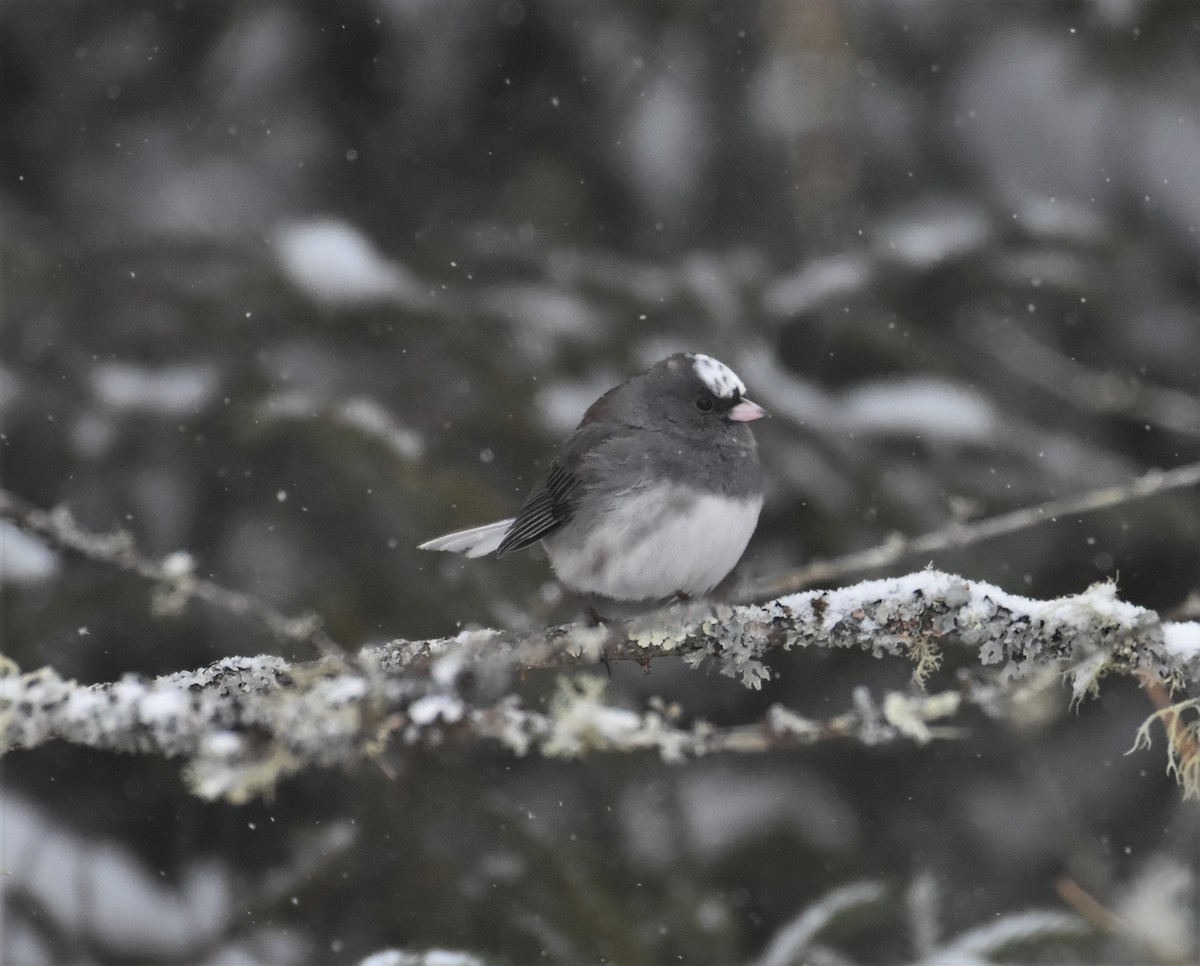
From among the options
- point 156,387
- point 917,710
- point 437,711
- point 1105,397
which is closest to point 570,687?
point 437,711

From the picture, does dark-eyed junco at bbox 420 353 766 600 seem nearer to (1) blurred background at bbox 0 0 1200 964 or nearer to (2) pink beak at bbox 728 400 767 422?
(2) pink beak at bbox 728 400 767 422

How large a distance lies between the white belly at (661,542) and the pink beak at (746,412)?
0.18m

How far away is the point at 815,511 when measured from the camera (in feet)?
9.60

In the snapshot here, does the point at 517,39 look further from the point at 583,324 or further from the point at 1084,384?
the point at 1084,384

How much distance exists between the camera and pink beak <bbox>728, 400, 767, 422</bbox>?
243 cm

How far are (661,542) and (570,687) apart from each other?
111 cm

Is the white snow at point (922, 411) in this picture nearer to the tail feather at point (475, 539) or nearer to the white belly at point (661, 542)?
the white belly at point (661, 542)

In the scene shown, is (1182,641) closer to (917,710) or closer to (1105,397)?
(1105,397)

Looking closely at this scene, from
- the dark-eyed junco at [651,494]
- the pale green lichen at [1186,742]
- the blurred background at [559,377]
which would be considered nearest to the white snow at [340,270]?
the blurred background at [559,377]

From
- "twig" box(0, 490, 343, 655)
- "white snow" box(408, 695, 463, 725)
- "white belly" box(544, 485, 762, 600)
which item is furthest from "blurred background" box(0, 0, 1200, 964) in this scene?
"twig" box(0, 490, 343, 655)

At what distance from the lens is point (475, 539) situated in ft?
8.14

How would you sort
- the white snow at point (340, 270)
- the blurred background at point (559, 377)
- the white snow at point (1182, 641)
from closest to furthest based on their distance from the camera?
the white snow at point (1182, 641) → the blurred background at point (559, 377) → the white snow at point (340, 270)

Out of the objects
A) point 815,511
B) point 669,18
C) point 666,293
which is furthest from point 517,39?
point 815,511

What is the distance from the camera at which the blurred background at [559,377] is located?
8.61 ft
